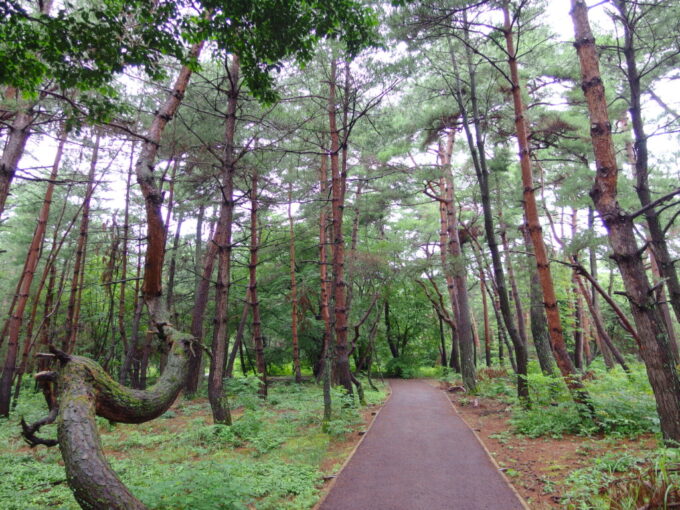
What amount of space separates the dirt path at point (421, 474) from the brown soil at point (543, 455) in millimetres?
218

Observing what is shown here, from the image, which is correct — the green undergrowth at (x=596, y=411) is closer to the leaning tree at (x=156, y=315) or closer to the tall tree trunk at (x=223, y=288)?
the tall tree trunk at (x=223, y=288)

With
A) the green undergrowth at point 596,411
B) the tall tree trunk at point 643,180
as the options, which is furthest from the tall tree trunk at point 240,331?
the tall tree trunk at point 643,180

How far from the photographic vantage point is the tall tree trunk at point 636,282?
4.33 m

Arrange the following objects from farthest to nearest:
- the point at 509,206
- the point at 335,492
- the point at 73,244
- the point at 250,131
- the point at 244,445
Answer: the point at 509,206
the point at 73,244
the point at 250,131
the point at 244,445
the point at 335,492

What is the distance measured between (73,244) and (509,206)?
19174mm

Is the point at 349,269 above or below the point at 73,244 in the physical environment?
below

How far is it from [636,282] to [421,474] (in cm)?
378

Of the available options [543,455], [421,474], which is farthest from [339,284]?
[543,455]

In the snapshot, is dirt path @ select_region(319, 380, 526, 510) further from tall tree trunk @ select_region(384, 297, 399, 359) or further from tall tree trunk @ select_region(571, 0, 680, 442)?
tall tree trunk @ select_region(384, 297, 399, 359)

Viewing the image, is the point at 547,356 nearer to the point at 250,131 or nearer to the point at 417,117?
the point at 417,117

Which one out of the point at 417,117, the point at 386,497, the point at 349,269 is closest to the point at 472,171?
the point at 417,117

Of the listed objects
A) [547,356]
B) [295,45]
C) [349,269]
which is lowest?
[547,356]

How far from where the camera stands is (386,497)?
4.28 m

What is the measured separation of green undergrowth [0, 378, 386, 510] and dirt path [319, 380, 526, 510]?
573 mm
